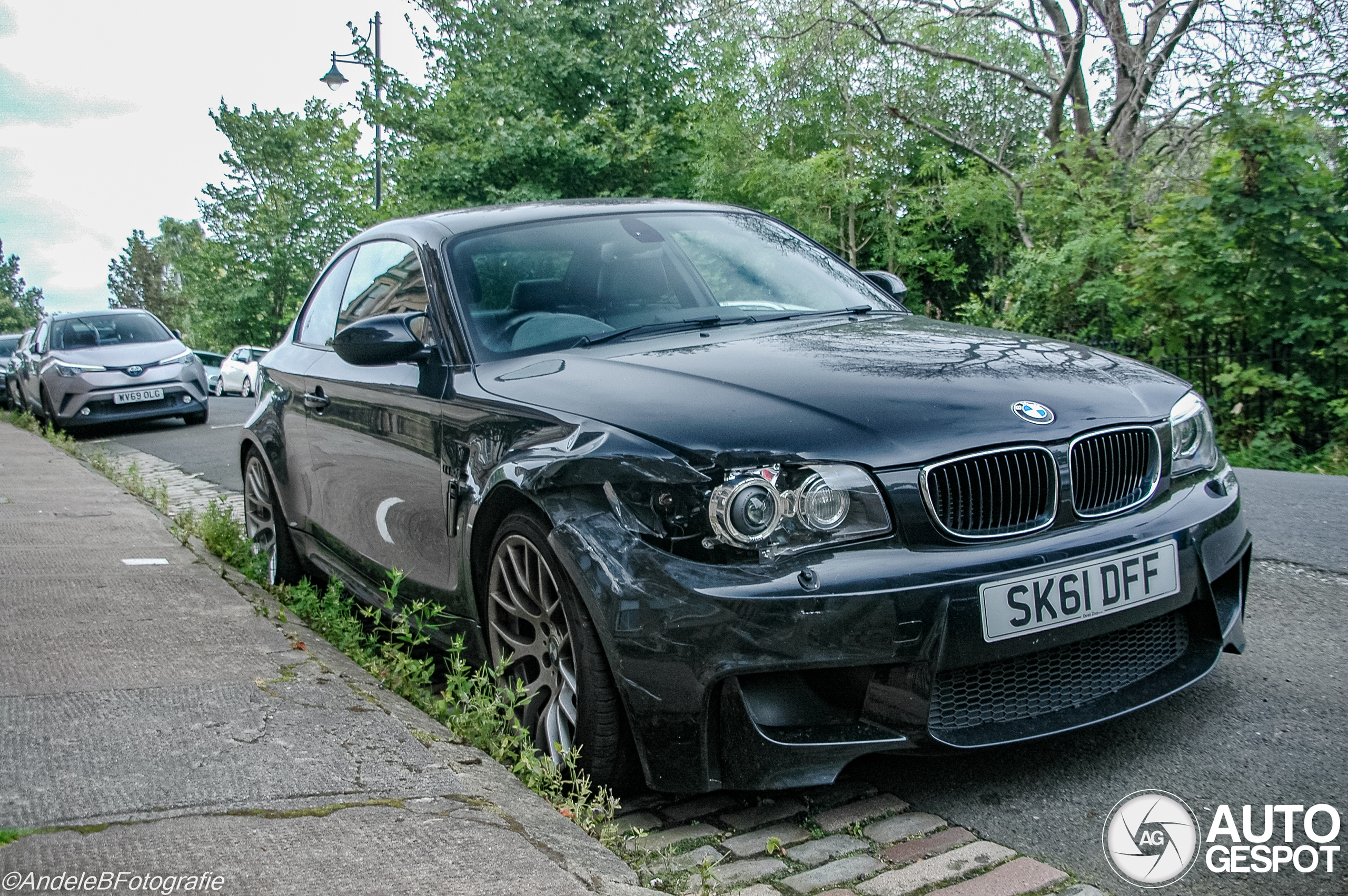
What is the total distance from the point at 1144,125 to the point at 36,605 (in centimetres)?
1872

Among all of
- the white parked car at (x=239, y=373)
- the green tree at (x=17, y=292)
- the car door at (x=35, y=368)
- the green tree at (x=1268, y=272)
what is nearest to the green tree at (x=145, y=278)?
the green tree at (x=17, y=292)

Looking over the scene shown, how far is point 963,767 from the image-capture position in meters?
3.12

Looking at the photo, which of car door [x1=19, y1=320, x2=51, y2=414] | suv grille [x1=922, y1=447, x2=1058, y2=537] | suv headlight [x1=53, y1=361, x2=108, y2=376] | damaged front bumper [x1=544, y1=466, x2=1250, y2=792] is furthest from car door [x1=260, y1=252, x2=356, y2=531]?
car door [x1=19, y1=320, x2=51, y2=414]

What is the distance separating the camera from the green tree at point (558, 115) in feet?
86.5

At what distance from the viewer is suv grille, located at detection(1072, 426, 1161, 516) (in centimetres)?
296

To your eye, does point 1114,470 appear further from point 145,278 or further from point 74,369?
point 145,278

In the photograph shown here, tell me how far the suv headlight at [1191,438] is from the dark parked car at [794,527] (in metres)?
0.01

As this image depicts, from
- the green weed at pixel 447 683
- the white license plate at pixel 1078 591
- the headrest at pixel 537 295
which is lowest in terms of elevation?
the green weed at pixel 447 683

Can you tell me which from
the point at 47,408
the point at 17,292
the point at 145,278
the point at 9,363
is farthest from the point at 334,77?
the point at 17,292

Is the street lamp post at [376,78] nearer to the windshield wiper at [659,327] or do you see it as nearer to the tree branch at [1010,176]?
the tree branch at [1010,176]

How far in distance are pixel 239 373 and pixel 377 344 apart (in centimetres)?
3909

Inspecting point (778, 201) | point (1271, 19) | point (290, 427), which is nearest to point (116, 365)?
point (290, 427)

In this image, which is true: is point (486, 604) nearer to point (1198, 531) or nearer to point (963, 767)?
point (963, 767)

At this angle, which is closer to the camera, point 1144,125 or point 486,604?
point 486,604
